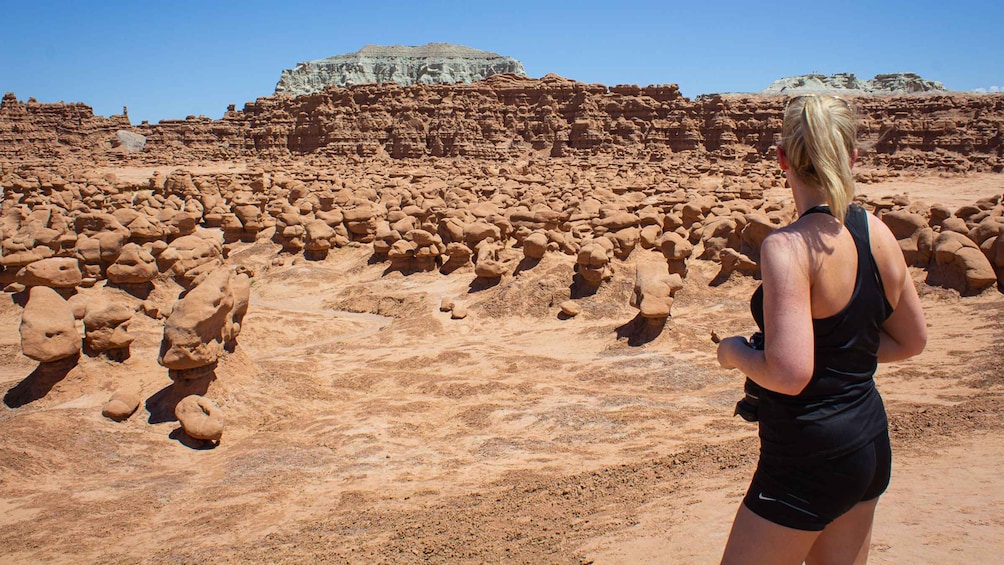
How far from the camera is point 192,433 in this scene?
7012 millimetres

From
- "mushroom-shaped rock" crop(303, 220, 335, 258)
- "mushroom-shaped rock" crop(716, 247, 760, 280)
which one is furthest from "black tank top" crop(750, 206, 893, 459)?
"mushroom-shaped rock" crop(303, 220, 335, 258)

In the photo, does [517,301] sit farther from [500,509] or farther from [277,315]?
[500,509]

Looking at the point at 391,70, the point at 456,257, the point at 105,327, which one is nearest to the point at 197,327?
the point at 105,327

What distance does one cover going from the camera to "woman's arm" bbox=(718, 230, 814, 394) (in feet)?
6.16

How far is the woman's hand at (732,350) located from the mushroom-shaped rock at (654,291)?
8033mm

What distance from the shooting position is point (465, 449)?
21.9ft

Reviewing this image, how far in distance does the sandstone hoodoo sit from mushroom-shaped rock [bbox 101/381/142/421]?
65513mm

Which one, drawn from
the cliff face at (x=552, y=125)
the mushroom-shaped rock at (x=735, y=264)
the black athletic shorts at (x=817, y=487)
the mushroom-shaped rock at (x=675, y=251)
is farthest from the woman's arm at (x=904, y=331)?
the cliff face at (x=552, y=125)

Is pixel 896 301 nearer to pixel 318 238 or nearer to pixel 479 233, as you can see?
pixel 479 233

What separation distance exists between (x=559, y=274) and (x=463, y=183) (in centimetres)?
1607

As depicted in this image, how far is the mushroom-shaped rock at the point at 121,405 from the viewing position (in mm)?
7316

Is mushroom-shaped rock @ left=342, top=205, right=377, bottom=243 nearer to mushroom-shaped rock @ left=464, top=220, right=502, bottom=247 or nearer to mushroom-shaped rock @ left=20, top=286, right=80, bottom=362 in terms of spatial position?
mushroom-shaped rock @ left=464, top=220, right=502, bottom=247

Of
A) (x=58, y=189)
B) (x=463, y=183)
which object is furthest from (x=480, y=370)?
(x=58, y=189)

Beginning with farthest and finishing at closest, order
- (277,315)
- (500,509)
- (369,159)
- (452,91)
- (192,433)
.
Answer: (452,91), (369,159), (277,315), (192,433), (500,509)
